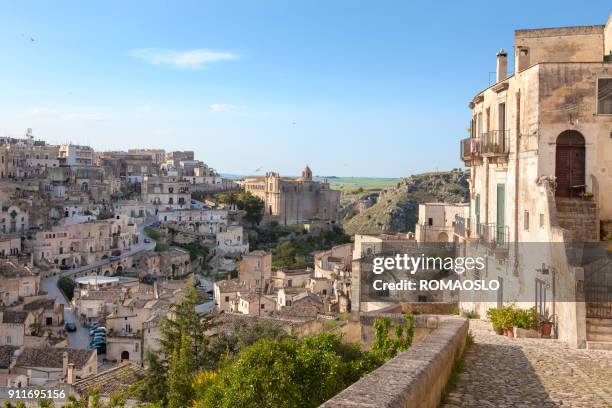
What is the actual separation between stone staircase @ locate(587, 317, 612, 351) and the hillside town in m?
0.04

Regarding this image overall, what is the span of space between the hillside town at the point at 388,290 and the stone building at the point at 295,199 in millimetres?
22799

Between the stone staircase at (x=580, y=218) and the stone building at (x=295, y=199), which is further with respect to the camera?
the stone building at (x=295, y=199)

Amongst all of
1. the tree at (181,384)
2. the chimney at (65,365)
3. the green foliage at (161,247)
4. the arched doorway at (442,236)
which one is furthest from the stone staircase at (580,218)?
the green foliage at (161,247)

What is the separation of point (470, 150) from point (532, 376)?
10.8 m

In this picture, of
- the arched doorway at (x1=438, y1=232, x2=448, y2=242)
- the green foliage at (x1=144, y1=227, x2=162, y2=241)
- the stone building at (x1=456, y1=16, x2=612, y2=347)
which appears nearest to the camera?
the stone building at (x1=456, y1=16, x2=612, y2=347)

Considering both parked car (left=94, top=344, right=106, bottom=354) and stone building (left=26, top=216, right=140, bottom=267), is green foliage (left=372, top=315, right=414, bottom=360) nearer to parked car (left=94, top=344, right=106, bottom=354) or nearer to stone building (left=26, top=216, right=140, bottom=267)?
parked car (left=94, top=344, right=106, bottom=354)

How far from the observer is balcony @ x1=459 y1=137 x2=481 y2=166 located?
57.8 ft

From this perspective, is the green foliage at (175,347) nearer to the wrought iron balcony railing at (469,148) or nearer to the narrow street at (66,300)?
the wrought iron balcony railing at (469,148)

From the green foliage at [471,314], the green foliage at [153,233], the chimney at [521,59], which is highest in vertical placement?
the chimney at [521,59]

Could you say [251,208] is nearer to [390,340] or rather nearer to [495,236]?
[495,236]

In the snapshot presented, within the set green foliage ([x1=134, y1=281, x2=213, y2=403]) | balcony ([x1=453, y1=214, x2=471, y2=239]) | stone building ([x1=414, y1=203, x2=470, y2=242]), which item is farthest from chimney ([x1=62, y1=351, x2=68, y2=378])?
stone building ([x1=414, y1=203, x2=470, y2=242])

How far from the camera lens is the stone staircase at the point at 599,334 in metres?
10.8

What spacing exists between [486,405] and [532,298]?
7.62 m

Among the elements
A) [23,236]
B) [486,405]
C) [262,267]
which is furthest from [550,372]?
[23,236]
